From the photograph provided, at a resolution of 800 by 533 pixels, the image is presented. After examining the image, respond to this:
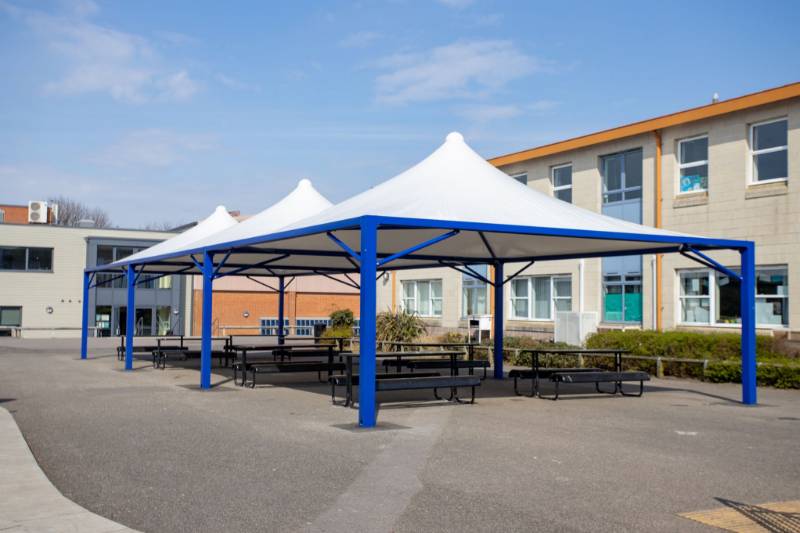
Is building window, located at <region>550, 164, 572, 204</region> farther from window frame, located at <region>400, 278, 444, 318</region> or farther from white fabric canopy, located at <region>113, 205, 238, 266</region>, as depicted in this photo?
white fabric canopy, located at <region>113, 205, 238, 266</region>

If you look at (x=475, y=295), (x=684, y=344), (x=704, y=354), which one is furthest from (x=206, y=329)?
(x=475, y=295)

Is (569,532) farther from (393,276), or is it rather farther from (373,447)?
(393,276)

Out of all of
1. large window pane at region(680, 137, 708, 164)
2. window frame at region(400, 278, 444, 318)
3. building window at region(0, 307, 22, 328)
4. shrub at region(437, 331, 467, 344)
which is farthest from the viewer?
building window at region(0, 307, 22, 328)

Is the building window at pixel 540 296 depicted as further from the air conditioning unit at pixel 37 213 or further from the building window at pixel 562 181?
the air conditioning unit at pixel 37 213

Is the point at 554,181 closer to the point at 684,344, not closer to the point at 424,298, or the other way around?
the point at 424,298

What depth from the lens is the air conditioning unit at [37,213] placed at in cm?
4631

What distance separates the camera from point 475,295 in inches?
1175

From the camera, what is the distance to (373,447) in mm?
8758

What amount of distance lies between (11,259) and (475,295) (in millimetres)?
25246

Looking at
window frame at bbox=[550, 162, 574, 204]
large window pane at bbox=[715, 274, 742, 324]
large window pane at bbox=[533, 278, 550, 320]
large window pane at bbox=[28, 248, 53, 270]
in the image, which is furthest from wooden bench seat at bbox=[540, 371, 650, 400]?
large window pane at bbox=[28, 248, 53, 270]

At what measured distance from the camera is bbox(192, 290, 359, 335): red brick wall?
4567 centimetres

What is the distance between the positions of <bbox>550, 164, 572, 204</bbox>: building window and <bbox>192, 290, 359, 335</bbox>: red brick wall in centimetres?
2203

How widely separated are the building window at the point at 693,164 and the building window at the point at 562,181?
453 cm

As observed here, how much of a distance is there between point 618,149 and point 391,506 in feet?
63.6
